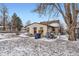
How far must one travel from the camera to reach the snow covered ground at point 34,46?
7.88 feet

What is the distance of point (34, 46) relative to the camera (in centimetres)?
242

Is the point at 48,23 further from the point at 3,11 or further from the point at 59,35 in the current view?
the point at 3,11

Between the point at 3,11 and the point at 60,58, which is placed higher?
the point at 3,11

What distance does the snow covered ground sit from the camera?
2.40m

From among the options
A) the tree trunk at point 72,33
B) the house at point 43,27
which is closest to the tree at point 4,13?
the house at point 43,27

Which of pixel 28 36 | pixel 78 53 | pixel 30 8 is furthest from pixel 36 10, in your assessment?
pixel 78 53

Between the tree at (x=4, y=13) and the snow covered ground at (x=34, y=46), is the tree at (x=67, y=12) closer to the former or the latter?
the snow covered ground at (x=34, y=46)

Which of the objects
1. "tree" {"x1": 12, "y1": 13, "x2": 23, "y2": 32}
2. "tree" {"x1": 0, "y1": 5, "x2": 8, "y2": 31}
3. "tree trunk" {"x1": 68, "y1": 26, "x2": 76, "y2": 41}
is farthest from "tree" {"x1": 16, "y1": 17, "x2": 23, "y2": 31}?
"tree trunk" {"x1": 68, "y1": 26, "x2": 76, "y2": 41}

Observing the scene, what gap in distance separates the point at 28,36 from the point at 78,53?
616 mm

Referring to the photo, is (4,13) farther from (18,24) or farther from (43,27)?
(43,27)

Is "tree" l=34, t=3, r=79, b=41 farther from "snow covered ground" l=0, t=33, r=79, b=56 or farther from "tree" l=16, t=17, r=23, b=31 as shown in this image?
"tree" l=16, t=17, r=23, b=31

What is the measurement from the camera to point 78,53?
94.2 inches

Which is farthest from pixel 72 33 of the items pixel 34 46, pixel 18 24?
pixel 18 24

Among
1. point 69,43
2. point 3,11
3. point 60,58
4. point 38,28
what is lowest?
point 60,58
